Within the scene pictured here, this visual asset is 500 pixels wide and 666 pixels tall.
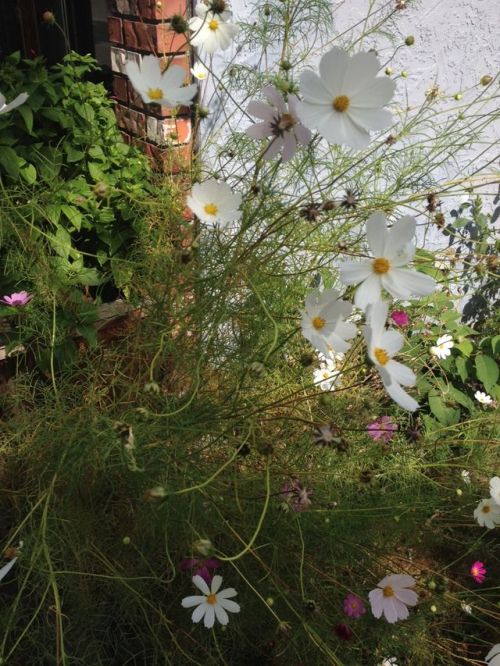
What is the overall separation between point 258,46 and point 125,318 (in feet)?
2.92

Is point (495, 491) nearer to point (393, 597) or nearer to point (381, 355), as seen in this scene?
point (393, 597)

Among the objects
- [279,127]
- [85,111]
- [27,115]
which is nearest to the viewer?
[279,127]

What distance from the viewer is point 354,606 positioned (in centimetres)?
100

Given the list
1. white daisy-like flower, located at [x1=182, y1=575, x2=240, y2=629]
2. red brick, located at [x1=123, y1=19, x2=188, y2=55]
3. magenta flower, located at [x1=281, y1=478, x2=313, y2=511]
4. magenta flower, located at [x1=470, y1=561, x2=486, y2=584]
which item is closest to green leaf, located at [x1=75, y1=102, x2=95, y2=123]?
red brick, located at [x1=123, y1=19, x2=188, y2=55]

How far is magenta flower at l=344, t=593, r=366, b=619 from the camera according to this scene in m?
0.99

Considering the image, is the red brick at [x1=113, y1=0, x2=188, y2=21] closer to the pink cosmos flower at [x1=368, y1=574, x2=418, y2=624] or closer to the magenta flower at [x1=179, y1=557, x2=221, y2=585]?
the magenta flower at [x1=179, y1=557, x2=221, y2=585]

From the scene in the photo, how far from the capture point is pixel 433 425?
5.20 ft

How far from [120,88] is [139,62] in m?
0.16

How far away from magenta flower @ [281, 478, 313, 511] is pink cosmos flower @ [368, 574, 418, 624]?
0.59ft

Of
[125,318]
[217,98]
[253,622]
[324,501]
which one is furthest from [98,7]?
[253,622]

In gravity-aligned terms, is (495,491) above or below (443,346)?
below

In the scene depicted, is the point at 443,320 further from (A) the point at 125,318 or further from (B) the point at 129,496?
(B) the point at 129,496

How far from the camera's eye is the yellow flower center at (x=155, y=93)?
2.58ft

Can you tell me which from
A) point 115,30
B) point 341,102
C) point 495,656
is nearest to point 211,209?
point 341,102
